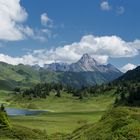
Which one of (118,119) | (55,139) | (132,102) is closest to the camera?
(118,119)

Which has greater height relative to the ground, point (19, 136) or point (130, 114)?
point (130, 114)

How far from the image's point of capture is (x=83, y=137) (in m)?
50.4

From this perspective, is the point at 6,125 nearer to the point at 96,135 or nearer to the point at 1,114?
the point at 1,114

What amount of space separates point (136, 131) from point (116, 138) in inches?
93.5

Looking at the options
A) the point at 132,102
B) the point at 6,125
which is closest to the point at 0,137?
the point at 6,125

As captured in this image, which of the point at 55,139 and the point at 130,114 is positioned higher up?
the point at 130,114

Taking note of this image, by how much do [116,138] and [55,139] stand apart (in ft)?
127

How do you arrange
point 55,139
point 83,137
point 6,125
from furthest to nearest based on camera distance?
point 6,125 → point 55,139 → point 83,137

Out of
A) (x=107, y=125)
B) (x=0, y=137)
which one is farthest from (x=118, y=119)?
(x=0, y=137)

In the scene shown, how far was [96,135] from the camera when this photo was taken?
1752 inches

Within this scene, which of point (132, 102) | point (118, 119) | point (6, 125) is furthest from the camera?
point (132, 102)

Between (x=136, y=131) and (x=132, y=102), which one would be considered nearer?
(x=136, y=131)

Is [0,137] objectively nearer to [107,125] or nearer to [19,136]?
[19,136]

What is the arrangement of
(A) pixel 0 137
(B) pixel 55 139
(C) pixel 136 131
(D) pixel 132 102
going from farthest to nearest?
(D) pixel 132 102
(B) pixel 55 139
(A) pixel 0 137
(C) pixel 136 131
